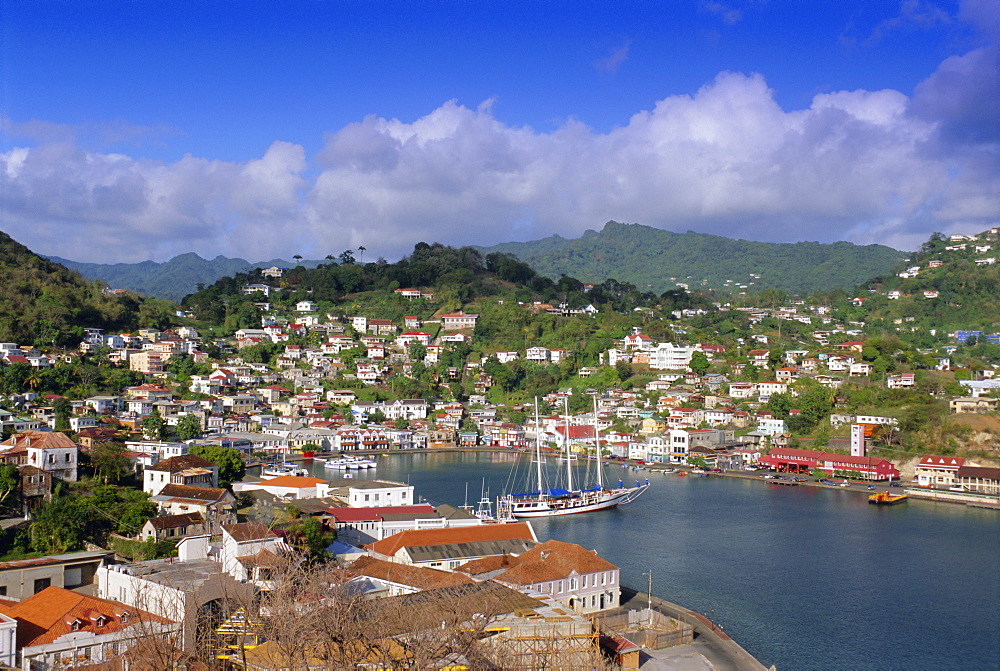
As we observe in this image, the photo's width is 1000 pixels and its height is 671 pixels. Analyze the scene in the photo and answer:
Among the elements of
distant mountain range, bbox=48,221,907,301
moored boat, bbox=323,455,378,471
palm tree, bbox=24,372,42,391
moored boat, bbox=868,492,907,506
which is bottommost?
moored boat, bbox=868,492,907,506

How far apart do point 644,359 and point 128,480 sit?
2147 centimetres

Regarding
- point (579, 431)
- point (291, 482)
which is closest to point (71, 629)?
point (291, 482)

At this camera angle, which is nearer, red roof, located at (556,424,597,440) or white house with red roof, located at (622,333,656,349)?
red roof, located at (556,424,597,440)

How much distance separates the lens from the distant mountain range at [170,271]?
337 feet

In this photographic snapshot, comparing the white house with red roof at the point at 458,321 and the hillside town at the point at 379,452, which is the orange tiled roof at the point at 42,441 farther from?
the white house with red roof at the point at 458,321

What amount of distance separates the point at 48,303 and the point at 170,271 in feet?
300

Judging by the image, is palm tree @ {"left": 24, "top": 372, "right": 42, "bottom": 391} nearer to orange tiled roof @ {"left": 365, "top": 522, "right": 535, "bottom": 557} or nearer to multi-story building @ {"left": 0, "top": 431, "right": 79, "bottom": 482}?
multi-story building @ {"left": 0, "top": 431, "right": 79, "bottom": 482}

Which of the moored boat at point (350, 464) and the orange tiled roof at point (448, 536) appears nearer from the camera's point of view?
the orange tiled roof at point (448, 536)

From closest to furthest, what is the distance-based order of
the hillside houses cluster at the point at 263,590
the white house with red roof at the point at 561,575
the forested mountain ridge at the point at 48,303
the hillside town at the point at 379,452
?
the hillside houses cluster at the point at 263,590 → the hillside town at the point at 379,452 → the white house with red roof at the point at 561,575 → the forested mountain ridge at the point at 48,303

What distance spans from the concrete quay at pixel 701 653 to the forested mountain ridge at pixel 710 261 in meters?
55.3

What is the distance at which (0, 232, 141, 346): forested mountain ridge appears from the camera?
25.7 m

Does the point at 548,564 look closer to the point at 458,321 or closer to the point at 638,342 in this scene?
the point at 638,342

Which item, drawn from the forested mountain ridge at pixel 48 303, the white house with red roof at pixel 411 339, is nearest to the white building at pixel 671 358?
the white house with red roof at pixel 411 339

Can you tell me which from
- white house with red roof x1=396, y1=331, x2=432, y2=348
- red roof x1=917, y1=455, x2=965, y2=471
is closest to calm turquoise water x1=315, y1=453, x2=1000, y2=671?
red roof x1=917, y1=455, x2=965, y2=471
